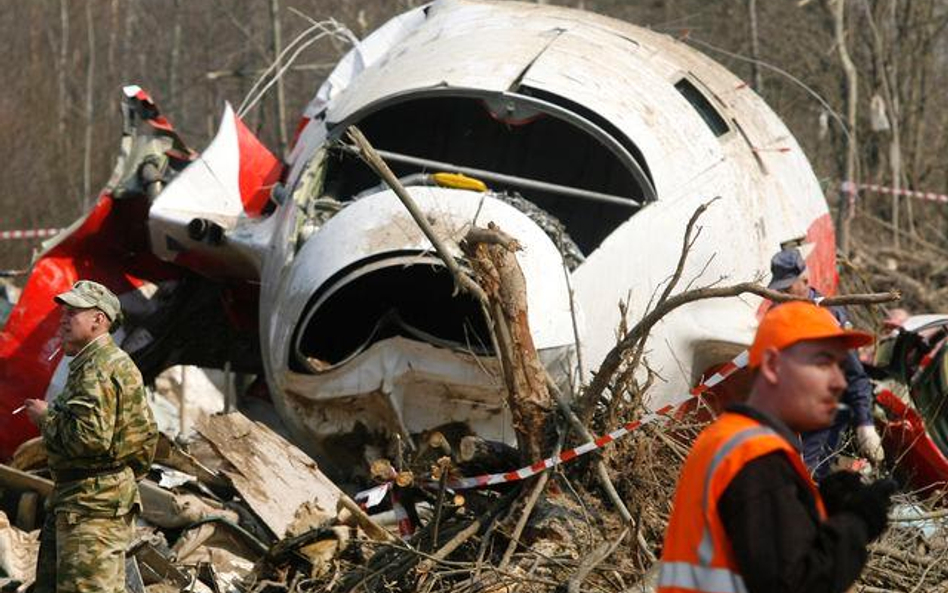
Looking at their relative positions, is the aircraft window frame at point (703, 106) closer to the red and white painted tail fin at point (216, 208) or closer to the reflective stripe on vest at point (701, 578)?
the red and white painted tail fin at point (216, 208)

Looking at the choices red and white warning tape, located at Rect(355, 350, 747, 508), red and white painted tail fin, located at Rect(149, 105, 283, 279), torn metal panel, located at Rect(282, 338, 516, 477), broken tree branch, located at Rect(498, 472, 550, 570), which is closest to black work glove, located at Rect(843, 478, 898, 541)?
broken tree branch, located at Rect(498, 472, 550, 570)

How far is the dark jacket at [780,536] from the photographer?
3289 mm

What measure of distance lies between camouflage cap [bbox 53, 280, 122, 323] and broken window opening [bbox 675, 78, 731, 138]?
3919 mm

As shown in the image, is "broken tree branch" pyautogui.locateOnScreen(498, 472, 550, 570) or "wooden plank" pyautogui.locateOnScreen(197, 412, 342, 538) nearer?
"broken tree branch" pyautogui.locateOnScreen(498, 472, 550, 570)

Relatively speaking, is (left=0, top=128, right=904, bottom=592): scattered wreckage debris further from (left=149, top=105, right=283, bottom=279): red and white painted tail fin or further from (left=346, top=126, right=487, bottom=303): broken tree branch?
(left=149, top=105, right=283, bottom=279): red and white painted tail fin

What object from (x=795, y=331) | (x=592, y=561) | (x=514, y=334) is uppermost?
(x=795, y=331)

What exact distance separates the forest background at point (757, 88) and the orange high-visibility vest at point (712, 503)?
42.4ft

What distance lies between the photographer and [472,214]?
748cm

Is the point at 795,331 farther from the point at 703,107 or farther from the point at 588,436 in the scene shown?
the point at 703,107

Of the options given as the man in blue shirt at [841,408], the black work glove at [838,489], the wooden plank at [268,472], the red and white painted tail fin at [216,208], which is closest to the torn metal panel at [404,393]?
the wooden plank at [268,472]

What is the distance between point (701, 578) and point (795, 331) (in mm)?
543

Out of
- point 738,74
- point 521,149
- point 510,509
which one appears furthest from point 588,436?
point 738,74

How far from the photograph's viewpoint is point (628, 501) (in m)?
6.59

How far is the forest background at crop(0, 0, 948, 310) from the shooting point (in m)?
18.7
